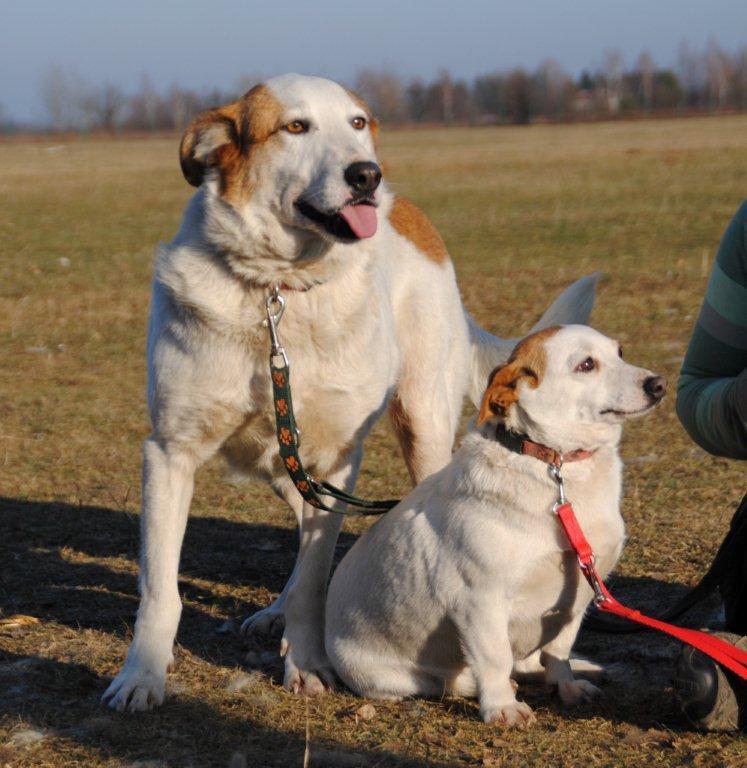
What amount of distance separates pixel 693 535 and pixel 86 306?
743cm

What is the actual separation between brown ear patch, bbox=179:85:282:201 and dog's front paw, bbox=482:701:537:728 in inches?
65.2

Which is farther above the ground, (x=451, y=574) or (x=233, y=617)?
(x=451, y=574)

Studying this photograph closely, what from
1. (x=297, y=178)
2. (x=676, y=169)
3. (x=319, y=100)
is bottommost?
(x=676, y=169)

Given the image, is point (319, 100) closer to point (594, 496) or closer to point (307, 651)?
point (594, 496)

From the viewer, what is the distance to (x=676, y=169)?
25.2m

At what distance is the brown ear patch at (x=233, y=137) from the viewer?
3523mm

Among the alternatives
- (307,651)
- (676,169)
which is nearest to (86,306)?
(307,651)

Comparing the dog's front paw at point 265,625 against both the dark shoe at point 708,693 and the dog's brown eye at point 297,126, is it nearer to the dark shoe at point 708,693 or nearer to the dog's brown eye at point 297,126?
the dark shoe at point 708,693

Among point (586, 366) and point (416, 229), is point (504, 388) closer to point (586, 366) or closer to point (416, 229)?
point (586, 366)

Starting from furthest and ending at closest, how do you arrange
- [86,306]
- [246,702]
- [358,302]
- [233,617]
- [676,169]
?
[676,169]
[86,306]
[233,617]
[358,302]
[246,702]

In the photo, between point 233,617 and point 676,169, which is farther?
point 676,169

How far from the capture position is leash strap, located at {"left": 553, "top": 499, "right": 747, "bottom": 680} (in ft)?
9.92

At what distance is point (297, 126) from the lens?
3514 millimetres

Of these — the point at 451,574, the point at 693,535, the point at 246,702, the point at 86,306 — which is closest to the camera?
the point at 451,574
